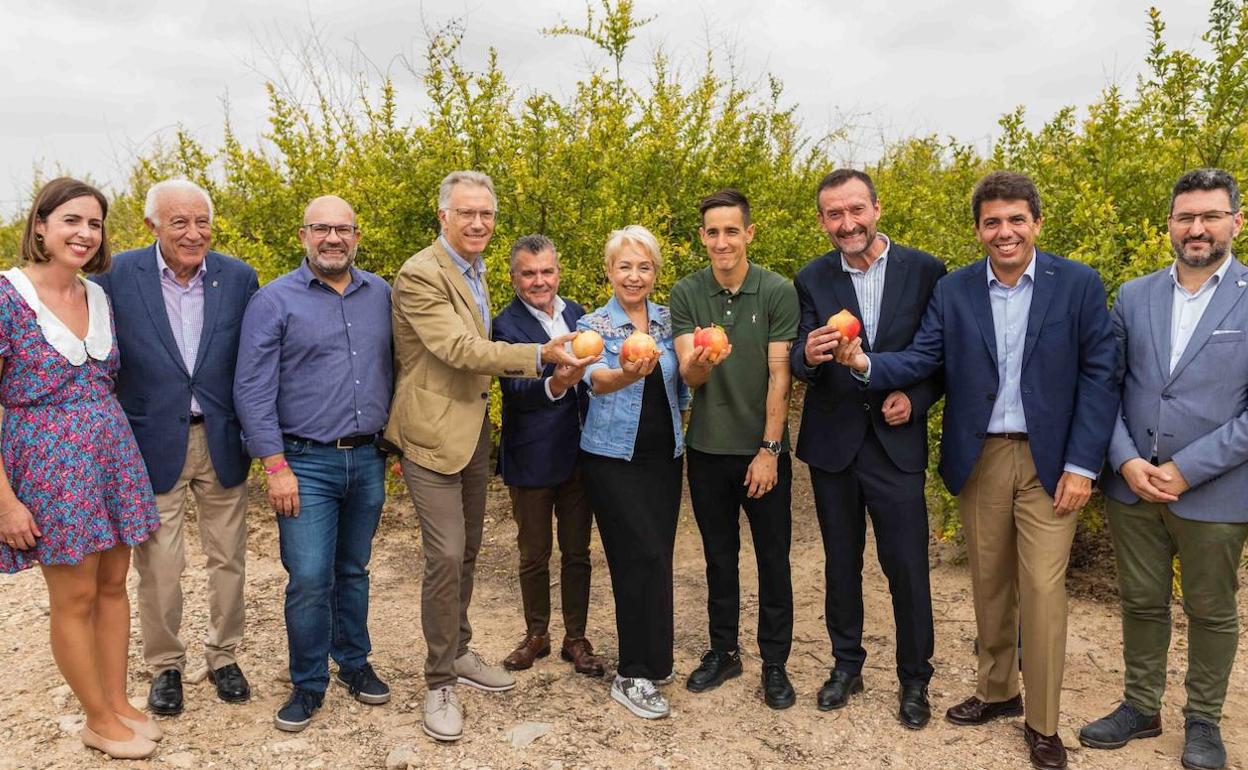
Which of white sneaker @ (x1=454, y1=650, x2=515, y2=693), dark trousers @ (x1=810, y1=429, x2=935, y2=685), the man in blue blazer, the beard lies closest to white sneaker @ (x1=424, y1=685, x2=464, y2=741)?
white sneaker @ (x1=454, y1=650, x2=515, y2=693)

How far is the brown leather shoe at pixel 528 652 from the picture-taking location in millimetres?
4285

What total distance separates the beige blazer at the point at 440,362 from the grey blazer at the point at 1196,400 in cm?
235

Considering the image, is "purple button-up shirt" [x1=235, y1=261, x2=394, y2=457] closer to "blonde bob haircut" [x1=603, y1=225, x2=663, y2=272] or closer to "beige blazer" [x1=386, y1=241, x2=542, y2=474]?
"beige blazer" [x1=386, y1=241, x2=542, y2=474]

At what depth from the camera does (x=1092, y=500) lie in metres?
4.78

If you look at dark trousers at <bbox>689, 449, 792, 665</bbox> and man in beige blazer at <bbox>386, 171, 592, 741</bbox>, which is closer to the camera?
man in beige blazer at <bbox>386, 171, 592, 741</bbox>

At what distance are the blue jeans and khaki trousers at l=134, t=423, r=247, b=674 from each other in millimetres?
462

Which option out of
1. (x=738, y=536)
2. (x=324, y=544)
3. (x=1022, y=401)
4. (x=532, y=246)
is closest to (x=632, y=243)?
(x=532, y=246)

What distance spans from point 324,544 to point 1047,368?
2.98 m

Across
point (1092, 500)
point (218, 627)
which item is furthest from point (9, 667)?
point (1092, 500)

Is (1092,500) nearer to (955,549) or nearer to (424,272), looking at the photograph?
(955,549)

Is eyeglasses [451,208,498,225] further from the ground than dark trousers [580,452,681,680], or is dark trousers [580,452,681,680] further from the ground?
eyeglasses [451,208,498,225]

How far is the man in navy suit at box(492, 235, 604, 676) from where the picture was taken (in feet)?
13.0

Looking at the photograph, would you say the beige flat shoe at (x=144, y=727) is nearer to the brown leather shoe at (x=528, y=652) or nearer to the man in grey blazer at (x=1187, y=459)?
the brown leather shoe at (x=528, y=652)

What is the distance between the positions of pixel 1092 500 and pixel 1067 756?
1.71 m
